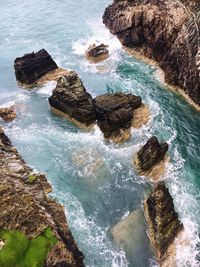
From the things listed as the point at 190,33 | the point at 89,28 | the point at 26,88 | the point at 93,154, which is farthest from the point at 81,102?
the point at 89,28

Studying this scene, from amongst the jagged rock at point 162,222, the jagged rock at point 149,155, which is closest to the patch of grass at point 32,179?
the jagged rock at point 162,222

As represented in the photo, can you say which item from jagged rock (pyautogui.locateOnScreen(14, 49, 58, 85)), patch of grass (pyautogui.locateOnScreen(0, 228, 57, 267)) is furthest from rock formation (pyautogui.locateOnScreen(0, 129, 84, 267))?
jagged rock (pyautogui.locateOnScreen(14, 49, 58, 85))

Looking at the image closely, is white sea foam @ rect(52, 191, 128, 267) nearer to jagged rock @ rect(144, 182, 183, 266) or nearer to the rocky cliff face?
jagged rock @ rect(144, 182, 183, 266)

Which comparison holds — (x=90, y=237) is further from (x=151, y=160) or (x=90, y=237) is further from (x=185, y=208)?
(x=151, y=160)

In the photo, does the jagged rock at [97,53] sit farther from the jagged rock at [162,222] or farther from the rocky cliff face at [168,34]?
the jagged rock at [162,222]

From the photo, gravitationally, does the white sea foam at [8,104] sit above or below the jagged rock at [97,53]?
below

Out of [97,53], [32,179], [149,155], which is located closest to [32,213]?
[32,179]
